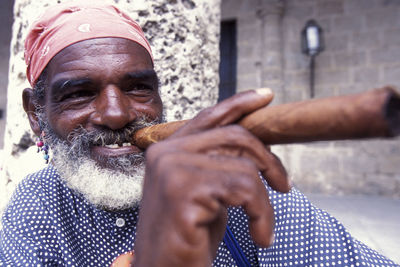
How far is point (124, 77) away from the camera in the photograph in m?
1.10

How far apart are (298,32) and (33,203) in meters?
5.16

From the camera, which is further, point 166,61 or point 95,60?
point 166,61

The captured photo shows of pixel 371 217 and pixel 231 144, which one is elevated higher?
pixel 231 144

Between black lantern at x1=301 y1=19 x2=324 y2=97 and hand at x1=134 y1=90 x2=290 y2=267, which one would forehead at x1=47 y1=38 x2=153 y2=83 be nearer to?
hand at x1=134 y1=90 x2=290 y2=267

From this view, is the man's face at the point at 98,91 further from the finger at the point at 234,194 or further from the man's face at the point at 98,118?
the finger at the point at 234,194

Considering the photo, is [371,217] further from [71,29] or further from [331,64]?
[71,29]

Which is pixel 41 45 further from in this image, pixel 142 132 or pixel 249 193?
pixel 249 193

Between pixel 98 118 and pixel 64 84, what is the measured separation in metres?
0.18

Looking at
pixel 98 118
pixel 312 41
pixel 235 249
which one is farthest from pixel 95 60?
pixel 312 41

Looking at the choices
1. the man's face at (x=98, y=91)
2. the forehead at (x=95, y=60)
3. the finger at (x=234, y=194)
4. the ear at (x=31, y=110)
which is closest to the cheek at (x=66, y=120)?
the man's face at (x=98, y=91)

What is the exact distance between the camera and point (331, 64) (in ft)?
16.7

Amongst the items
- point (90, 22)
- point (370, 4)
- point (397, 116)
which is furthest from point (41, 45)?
point (370, 4)

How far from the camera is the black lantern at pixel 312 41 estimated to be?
4965mm

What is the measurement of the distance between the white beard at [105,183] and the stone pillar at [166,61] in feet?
2.03
